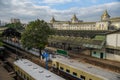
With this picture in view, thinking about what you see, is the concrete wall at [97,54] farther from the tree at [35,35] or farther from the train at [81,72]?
the train at [81,72]

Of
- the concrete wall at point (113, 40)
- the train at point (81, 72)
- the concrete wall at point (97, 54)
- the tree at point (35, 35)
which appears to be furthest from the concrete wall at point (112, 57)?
the train at point (81, 72)

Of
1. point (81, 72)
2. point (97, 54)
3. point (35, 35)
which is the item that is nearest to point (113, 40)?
point (97, 54)

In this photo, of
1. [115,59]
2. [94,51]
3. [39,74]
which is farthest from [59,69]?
[94,51]

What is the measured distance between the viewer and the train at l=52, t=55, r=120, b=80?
18423 mm

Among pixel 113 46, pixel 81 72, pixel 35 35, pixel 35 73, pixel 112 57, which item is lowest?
pixel 112 57

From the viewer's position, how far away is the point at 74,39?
52500mm

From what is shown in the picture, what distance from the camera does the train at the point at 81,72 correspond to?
1842 centimetres

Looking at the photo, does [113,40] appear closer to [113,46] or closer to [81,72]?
[113,46]

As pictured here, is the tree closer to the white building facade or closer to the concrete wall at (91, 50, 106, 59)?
the concrete wall at (91, 50, 106, 59)

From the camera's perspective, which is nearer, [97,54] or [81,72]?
[81,72]

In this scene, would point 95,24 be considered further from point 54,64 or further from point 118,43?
point 54,64

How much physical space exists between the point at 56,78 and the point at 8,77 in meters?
13.5

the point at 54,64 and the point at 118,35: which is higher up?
the point at 118,35

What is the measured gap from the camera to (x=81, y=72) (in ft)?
68.6
